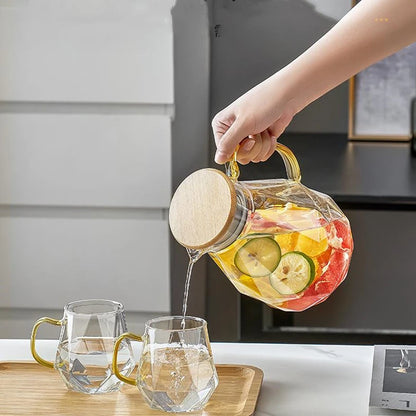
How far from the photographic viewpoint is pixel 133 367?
1054 millimetres

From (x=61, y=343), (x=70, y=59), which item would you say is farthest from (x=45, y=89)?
(x=61, y=343)

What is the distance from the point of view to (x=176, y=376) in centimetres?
95

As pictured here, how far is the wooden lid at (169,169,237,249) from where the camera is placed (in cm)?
93

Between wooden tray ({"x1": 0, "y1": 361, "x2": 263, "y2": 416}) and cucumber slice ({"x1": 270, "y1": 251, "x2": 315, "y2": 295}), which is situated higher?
cucumber slice ({"x1": 270, "y1": 251, "x2": 315, "y2": 295})

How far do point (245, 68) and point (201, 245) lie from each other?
1.82 m

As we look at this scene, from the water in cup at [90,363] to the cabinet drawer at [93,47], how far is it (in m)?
1.57

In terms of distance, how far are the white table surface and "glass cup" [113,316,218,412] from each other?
9 cm

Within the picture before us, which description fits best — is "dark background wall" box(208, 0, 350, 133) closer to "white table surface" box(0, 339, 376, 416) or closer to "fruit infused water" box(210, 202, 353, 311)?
"white table surface" box(0, 339, 376, 416)

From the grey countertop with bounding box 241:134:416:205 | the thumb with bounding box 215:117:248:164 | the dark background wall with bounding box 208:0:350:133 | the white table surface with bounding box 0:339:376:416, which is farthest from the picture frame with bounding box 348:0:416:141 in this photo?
the thumb with bounding box 215:117:248:164

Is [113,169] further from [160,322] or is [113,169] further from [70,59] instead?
[160,322]

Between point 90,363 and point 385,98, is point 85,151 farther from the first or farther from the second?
point 90,363

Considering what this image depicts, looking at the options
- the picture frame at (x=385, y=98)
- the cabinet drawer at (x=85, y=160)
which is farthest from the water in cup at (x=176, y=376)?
the picture frame at (x=385, y=98)

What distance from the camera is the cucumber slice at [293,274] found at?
989 mm

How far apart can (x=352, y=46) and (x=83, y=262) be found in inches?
66.9
